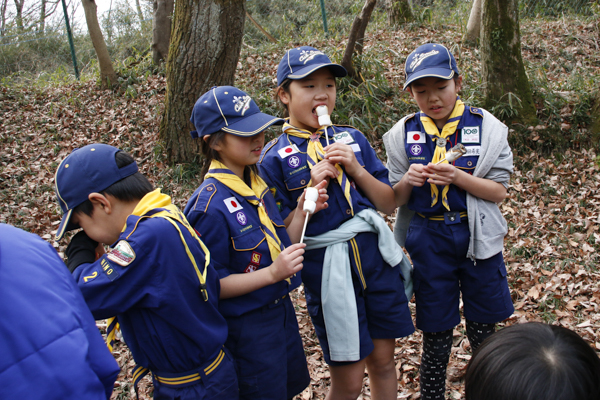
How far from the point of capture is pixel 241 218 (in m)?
2.03

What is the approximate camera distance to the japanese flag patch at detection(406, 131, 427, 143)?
97.6 inches

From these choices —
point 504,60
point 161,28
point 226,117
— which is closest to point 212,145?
point 226,117

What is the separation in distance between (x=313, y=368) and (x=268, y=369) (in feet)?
4.92

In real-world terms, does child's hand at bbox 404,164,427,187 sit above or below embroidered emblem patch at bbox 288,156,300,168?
below

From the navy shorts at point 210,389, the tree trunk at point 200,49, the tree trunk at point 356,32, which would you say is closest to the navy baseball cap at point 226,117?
the navy shorts at point 210,389

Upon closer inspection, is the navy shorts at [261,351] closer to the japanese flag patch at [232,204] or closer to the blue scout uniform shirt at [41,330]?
the japanese flag patch at [232,204]

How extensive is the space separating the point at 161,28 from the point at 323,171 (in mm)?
7190

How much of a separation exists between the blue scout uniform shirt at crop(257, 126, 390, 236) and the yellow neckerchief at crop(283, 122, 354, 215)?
0.03 m

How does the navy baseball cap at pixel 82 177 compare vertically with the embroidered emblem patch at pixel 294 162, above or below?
above

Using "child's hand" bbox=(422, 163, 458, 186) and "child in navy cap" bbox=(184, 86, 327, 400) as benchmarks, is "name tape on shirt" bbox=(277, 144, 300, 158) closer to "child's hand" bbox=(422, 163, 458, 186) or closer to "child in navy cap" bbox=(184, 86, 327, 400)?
"child in navy cap" bbox=(184, 86, 327, 400)

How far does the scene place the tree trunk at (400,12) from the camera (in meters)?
9.10

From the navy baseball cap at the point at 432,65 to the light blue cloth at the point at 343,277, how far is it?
2.51 feet

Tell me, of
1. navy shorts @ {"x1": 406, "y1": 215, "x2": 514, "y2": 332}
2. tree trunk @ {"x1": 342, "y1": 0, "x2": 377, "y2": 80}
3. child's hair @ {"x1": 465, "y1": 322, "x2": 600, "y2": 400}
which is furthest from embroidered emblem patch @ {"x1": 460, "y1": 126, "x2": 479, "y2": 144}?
tree trunk @ {"x1": 342, "y1": 0, "x2": 377, "y2": 80}

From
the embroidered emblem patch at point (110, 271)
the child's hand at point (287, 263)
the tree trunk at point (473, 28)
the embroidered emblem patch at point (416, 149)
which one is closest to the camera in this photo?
the embroidered emblem patch at point (110, 271)
